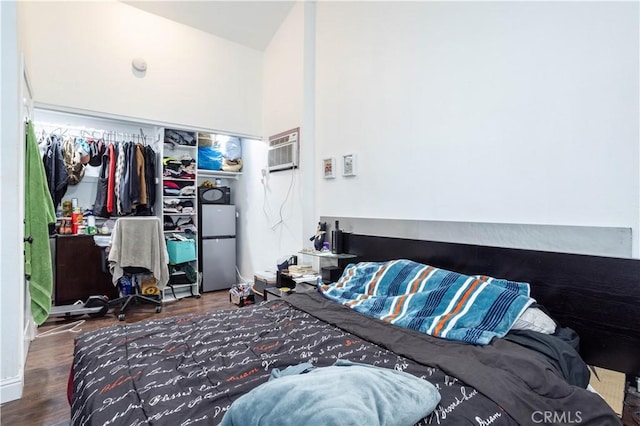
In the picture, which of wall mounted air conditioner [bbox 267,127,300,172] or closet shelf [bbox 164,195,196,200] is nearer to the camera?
wall mounted air conditioner [bbox 267,127,300,172]

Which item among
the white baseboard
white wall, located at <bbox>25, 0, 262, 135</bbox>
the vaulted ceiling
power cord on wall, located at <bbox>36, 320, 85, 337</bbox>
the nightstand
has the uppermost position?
the vaulted ceiling

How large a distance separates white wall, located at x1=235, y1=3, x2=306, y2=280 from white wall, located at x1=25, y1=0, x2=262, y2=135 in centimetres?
34

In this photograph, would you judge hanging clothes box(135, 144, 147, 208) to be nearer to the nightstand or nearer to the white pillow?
the nightstand

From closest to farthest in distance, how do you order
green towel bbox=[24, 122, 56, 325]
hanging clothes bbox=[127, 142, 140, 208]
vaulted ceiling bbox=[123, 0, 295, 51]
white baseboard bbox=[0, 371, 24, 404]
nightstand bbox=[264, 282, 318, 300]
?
white baseboard bbox=[0, 371, 24, 404] < green towel bbox=[24, 122, 56, 325] < nightstand bbox=[264, 282, 318, 300] < vaulted ceiling bbox=[123, 0, 295, 51] < hanging clothes bbox=[127, 142, 140, 208]

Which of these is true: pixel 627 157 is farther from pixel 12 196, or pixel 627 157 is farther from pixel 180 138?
pixel 180 138

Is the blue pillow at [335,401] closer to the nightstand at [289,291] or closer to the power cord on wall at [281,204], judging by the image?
the nightstand at [289,291]

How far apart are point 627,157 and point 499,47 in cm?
95

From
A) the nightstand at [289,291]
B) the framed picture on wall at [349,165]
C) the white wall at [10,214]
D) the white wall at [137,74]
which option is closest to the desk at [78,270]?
the white wall at [137,74]

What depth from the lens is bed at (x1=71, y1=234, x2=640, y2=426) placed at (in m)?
1.04

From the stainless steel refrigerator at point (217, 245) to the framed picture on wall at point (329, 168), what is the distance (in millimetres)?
1939

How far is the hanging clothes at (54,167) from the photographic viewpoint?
367cm

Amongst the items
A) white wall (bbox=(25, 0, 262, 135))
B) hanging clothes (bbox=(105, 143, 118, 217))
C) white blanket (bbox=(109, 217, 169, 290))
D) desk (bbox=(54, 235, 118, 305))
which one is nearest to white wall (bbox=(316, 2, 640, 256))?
white wall (bbox=(25, 0, 262, 135))

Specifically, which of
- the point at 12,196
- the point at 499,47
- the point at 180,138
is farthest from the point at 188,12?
the point at 499,47

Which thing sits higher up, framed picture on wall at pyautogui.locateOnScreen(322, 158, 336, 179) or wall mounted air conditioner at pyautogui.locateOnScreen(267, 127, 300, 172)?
wall mounted air conditioner at pyautogui.locateOnScreen(267, 127, 300, 172)
